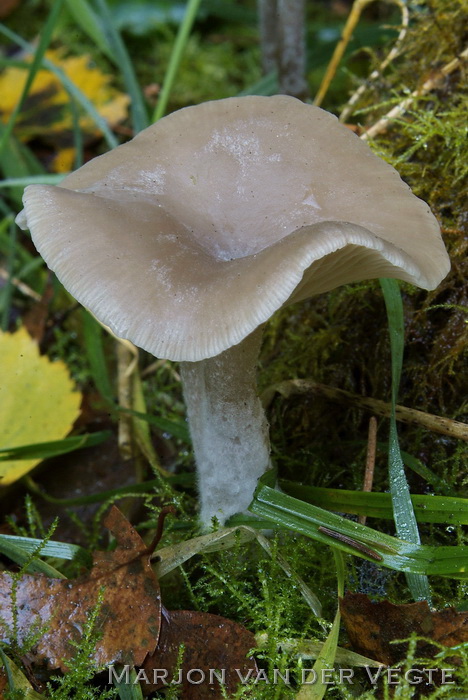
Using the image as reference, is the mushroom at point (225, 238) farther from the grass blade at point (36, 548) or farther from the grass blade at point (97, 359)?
the grass blade at point (97, 359)

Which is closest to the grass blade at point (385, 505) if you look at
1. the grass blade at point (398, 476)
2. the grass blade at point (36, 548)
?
the grass blade at point (398, 476)

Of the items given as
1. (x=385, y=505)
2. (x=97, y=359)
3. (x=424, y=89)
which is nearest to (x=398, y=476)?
(x=385, y=505)

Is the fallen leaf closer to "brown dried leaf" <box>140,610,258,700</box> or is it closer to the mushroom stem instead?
"brown dried leaf" <box>140,610,258,700</box>

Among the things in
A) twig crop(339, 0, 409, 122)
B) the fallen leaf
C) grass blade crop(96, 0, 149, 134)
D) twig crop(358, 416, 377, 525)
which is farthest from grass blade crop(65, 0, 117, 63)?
the fallen leaf

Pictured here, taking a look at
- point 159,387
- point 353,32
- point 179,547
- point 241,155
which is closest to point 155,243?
point 241,155

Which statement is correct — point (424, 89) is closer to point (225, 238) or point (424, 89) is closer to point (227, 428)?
point (225, 238)

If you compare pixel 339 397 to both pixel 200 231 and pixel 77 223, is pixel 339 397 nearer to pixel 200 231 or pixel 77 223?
pixel 200 231

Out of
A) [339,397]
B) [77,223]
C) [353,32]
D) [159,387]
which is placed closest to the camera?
[77,223]
